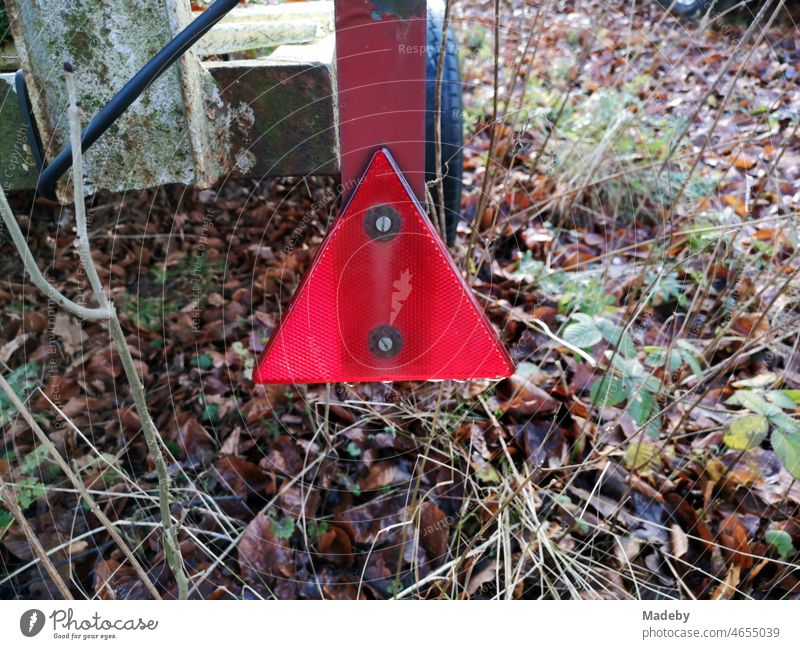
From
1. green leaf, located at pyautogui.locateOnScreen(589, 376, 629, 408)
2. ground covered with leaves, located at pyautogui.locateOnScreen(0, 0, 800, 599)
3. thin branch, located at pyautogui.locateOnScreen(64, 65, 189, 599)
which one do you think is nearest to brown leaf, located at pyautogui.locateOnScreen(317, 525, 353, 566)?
ground covered with leaves, located at pyautogui.locateOnScreen(0, 0, 800, 599)

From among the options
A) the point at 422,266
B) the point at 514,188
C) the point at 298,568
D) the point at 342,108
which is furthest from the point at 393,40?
the point at 514,188

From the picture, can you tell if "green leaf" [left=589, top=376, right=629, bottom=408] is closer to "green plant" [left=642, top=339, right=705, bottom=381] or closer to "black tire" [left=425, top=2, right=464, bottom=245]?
"green plant" [left=642, top=339, right=705, bottom=381]

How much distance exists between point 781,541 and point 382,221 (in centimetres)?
80

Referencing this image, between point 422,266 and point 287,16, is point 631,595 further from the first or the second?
point 287,16

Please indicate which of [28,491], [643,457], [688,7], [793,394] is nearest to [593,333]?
[643,457]

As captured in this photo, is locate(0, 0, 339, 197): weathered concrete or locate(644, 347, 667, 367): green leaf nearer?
locate(0, 0, 339, 197): weathered concrete

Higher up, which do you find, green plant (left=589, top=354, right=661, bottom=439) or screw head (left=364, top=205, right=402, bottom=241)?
screw head (left=364, top=205, right=402, bottom=241)

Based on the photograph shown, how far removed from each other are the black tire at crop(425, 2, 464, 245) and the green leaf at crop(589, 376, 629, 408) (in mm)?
422

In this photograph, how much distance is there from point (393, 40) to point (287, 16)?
80cm

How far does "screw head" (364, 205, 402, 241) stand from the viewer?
95cm

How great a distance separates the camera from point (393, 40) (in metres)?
0.90

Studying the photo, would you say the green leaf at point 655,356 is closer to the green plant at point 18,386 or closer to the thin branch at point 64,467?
the thin branch at point 64,467

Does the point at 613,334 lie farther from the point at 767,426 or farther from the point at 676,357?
the point at 767,426

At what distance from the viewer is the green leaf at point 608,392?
121 centimetres
